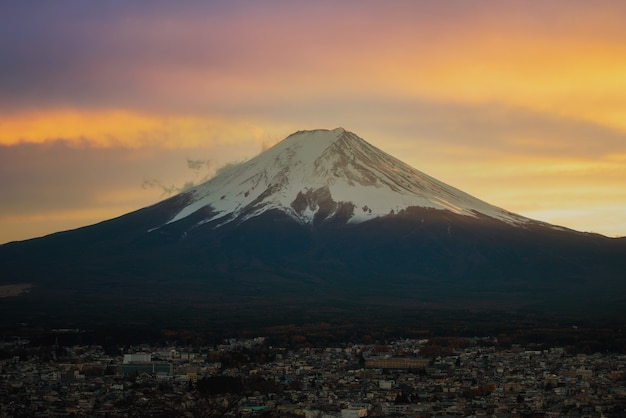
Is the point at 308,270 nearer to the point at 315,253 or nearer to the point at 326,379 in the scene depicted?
the point at 315,253

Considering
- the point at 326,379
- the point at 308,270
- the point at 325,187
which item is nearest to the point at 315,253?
the point at 308,270

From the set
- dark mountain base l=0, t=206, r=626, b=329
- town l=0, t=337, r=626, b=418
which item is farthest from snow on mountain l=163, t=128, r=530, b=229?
town l=0, t=337, r=626, b=418

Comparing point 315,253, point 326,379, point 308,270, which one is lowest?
point 326,379

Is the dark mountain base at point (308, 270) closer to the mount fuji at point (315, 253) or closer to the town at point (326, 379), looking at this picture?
Answer: the mount fuji at point (315, 253)

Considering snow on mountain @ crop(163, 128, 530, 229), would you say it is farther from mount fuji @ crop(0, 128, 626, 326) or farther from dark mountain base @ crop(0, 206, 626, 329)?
dark mountain base @ crop(0, 206, 626, 329)

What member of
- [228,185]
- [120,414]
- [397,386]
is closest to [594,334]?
[397,386]
